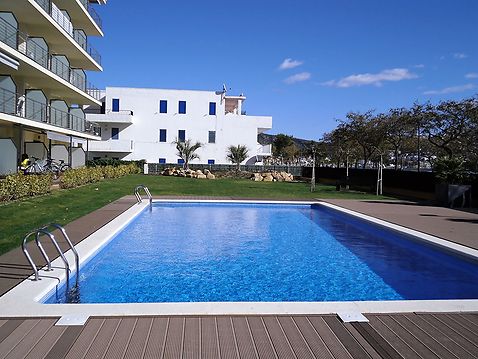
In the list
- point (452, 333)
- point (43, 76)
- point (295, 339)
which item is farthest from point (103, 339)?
point (43, 76)

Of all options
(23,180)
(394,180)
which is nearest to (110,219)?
(23,180)

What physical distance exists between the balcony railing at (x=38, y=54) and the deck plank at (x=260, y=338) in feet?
56.5

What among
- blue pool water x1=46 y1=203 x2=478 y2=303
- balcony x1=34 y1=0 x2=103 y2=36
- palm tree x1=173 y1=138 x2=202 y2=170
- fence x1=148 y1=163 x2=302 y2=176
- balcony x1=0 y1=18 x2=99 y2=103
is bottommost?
blue pool water x1=46 y1=203 x2=478 y2=303

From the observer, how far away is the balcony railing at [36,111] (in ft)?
56.8

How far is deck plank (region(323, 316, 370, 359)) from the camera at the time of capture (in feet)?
12.2

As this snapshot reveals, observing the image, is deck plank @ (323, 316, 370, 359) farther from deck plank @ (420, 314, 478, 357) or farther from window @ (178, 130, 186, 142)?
window @ (178, 130, 186, 142)

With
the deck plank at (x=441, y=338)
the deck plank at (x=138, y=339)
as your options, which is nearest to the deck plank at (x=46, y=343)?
the deck plank at (x=138, y=339)

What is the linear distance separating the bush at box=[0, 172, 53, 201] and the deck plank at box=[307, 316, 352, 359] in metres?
12.1

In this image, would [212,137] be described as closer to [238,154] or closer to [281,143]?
[238,154]

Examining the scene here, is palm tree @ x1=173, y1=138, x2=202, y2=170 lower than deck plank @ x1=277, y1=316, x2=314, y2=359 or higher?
higher

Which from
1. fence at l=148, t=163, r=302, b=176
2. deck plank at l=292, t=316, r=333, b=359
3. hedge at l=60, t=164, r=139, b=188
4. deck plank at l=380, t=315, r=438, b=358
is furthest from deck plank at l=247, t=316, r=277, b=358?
fence at l=148, t=163, r=302, b=176

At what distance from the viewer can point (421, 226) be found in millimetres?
11883

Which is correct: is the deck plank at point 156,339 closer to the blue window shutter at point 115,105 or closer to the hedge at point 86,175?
the hedge at point 86,175

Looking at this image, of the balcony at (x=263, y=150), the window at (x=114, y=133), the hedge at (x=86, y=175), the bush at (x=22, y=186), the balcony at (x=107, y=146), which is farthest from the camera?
the balcony at (x=263, y=150)
